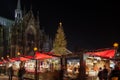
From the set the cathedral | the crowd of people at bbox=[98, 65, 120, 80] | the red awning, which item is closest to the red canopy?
the crowd of people at bbox=[98, 65, 120, 80]

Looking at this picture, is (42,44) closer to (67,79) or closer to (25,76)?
(25,76)

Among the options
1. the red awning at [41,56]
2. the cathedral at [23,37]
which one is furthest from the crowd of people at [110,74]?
the cathedral at [23,37]

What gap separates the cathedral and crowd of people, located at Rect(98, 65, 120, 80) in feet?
219

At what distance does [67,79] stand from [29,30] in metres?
73.1

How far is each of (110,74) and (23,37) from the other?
242 feet

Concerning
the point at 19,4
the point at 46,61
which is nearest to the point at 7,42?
the point at 19,4

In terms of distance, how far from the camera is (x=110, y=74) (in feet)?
59.6

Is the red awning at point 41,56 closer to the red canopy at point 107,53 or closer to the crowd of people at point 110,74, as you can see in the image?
the red canopy at point 107,53

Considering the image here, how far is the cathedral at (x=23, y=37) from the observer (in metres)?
87.8

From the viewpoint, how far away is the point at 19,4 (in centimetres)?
10781

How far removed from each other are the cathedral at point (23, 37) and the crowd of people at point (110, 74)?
66.8m

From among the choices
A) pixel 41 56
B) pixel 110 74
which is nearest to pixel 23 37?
pixel 41 56

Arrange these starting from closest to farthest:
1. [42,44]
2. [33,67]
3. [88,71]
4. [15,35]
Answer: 1. [88,71]
2. [33,67]
3. [15,35]
4. [42,44]

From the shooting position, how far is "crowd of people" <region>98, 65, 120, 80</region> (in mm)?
17812
